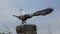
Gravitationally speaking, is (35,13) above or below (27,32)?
above

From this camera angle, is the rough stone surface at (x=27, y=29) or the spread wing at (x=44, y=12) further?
the spread wing at (x=44, y=12)

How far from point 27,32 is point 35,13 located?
605mm

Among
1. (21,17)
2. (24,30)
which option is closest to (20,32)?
(24,30)

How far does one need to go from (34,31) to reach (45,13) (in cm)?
52

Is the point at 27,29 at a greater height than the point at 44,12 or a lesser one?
lesser

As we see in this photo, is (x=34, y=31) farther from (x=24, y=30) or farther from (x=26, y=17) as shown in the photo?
(x=26, y=17)

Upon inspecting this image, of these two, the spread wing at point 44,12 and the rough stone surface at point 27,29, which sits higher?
the spread wing at point 44,12

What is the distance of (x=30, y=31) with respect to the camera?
13.5 feet

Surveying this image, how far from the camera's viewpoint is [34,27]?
422cm

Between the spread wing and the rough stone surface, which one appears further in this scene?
the spread wing

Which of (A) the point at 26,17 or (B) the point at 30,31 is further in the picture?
(A) the point at 26,17

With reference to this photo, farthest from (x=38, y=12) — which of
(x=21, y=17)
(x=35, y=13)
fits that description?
(x=21, y=17)

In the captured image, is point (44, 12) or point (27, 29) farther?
point (44, 12)

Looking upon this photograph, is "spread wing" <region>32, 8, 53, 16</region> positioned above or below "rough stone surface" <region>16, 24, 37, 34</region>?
above
